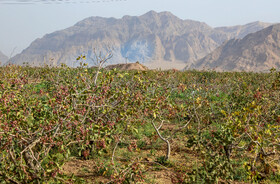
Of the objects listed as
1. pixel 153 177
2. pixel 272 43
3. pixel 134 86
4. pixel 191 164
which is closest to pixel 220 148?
pixel 191 164

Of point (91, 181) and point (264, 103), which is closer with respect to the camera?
point (91, 181)

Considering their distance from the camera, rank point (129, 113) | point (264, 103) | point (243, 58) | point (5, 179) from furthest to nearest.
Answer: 1. point (243, 58)
2. point (264, 103)
3. point (129, 113)
4. point (5, 179)

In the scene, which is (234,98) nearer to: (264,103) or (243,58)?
(264,103)

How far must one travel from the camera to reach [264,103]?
7211 mm

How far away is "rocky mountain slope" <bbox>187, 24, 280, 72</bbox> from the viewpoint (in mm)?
119500

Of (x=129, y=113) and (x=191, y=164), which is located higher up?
(x=129, y=113)

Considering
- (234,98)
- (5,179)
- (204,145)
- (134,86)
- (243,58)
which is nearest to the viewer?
(5,179)

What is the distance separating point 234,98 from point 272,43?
468ft

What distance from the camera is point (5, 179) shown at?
10.9 ft

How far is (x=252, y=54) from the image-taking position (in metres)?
128

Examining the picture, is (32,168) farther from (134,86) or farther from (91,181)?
(134,86)

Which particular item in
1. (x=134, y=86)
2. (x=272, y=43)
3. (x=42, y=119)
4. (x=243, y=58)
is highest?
(x=272, y=43)

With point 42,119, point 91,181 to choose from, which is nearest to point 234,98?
point 91,181

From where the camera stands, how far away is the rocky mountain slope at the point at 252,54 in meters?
120
